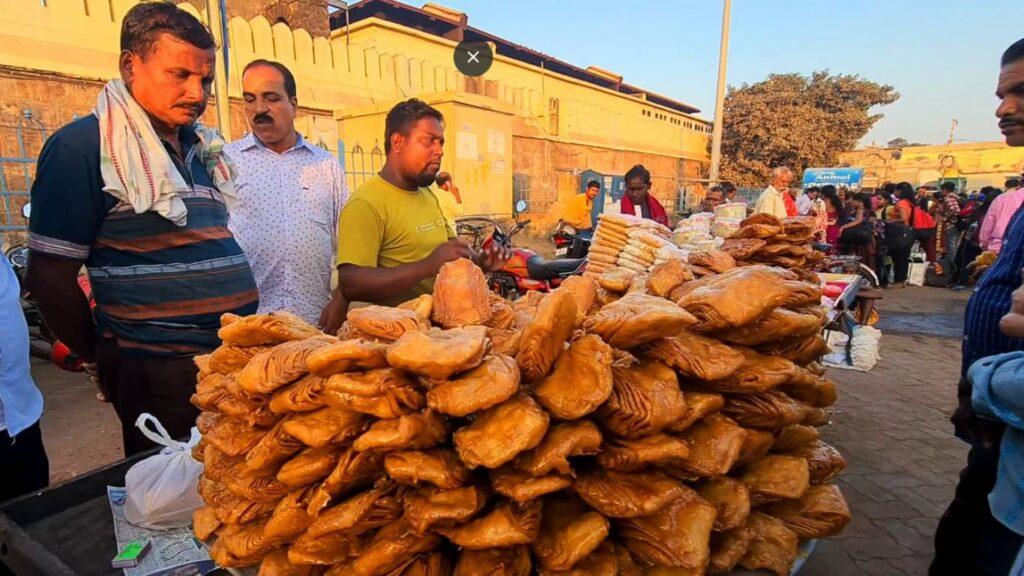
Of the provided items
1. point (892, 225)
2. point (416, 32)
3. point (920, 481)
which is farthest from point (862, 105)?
point (920, 481)

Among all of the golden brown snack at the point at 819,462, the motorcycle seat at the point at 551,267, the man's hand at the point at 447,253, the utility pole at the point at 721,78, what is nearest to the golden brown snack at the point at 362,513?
the golden brown snack at the point at 819,462

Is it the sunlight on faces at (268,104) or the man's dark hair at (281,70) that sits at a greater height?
the man's dark hair at (281,70)

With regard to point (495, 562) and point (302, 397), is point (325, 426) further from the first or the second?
point (495, 562)

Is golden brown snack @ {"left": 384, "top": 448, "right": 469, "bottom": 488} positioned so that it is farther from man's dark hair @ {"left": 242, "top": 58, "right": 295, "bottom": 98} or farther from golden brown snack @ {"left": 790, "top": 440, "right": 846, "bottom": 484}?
man's dark hair @ {"left": 242, "top": 58, "right": 295, "bottom": 98}

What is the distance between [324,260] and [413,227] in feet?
1.88

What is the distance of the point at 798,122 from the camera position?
2264 cm

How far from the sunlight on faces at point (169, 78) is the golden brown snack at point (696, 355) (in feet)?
5.25

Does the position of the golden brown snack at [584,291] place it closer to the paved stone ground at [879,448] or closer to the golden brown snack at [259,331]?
the golden brown snack at [259,331]

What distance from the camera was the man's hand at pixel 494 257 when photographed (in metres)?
2.01

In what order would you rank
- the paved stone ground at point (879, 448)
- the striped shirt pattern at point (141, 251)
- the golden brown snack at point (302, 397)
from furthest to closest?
the paved stone ground at point (879, 448)
the striped shirt pattern at point (141, 251)
the golden brown snack at point (302, 397)

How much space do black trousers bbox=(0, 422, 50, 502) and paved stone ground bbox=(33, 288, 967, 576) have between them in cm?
176

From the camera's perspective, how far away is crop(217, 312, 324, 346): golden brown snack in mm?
1054

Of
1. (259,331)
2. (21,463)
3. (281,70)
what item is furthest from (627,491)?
(281,70)

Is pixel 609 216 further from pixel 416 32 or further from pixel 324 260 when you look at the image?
pixel 416 32
